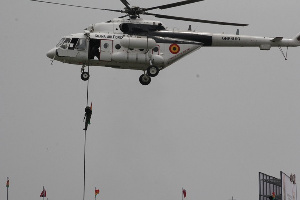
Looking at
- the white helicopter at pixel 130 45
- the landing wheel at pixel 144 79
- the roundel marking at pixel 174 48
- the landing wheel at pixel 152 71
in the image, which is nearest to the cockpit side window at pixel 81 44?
the white helicopter at pixel 130 45

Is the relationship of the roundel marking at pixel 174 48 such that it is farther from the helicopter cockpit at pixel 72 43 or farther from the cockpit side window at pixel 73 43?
the cockpit side window at pixel 73 43

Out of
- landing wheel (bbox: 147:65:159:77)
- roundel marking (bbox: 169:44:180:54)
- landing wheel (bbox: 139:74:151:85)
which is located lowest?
landing wheel (bbox: 139:74:151:85)

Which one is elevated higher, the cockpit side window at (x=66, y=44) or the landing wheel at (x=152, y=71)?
the cockpit side window at (x=66, y=44)

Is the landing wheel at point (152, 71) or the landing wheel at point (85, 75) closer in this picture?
the landing wheel at point (152, 71)

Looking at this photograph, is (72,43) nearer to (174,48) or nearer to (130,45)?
(130,45)

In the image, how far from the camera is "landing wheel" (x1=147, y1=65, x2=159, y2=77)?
7012cm

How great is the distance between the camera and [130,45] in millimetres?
69562

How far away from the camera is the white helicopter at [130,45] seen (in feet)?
229

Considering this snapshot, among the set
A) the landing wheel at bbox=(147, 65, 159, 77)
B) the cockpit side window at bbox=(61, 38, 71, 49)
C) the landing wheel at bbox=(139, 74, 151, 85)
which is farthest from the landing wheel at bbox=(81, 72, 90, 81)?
the landing wheel at bbox=(147, 65, 159, 77)

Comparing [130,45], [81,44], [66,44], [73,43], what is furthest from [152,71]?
[66,44]

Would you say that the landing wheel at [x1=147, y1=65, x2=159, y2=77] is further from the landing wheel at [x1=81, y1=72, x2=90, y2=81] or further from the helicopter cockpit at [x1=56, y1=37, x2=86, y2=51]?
the helicopter cockpit at [x1=56, y1=37, x2=86, y2=51]

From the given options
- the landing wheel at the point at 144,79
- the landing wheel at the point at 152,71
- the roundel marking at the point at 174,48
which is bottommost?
the landing wheel at the point at 144,79

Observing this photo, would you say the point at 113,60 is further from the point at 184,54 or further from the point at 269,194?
the point at 269,194

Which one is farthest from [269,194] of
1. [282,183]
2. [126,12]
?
[126,12]
